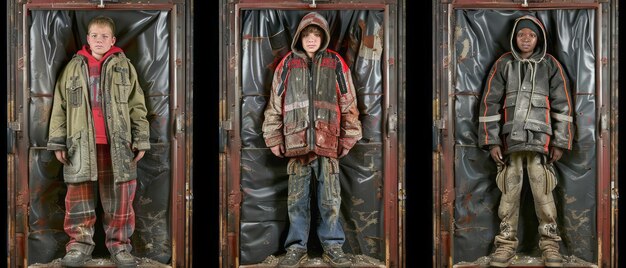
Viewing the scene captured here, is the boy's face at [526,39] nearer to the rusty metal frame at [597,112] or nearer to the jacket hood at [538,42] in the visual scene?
the jacket hood at [538,42]

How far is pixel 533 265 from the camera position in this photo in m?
6.70

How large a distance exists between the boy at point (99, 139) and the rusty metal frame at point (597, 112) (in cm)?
189

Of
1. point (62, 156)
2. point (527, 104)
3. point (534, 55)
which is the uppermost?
point (534, 55)

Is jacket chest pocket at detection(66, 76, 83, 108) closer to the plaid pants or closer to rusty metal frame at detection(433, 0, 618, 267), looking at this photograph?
the plaid pants

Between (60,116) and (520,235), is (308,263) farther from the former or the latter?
(60,116)

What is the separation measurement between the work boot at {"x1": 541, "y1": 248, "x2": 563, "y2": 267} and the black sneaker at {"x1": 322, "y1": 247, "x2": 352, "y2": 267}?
1263 mm

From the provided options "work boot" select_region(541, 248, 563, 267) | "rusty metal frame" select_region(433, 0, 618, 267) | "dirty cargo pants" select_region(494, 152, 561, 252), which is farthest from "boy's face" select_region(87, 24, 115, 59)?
"work boot" select_region(541, 248, 563, 267)

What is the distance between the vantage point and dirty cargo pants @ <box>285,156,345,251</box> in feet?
21.6

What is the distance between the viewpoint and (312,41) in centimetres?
656

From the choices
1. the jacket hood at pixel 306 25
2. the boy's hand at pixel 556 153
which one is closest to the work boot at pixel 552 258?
the boy's hand at pixel 556 153

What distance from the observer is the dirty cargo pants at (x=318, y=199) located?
6.58 meters

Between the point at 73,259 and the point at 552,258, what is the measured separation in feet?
9.96

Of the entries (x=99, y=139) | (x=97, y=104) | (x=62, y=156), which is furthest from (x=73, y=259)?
(x=97, y=104)

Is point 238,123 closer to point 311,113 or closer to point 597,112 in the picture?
point 311,113
